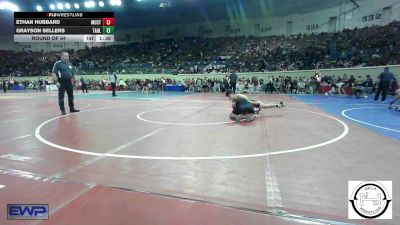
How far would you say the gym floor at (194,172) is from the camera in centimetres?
283

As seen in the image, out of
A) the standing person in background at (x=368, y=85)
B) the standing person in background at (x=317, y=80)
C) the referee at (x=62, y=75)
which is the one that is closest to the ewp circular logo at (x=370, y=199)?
the referee at (x=62, y=75)

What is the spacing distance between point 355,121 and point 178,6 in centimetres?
2845

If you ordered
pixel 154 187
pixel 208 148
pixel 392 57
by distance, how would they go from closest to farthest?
pixel 154 187 < pixel 208 148 < pixel 392 57

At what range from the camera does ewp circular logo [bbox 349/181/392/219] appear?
2795 mm

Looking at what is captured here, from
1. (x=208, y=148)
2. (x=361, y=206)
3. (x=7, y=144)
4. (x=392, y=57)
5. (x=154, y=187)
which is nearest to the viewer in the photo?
(x=361, y=206)

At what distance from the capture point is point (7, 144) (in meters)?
5.68

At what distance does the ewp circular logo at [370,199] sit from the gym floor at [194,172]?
0.10 metres

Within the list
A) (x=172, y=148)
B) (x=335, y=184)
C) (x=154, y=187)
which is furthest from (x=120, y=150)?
(x=335, y=184)

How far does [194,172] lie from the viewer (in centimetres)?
396

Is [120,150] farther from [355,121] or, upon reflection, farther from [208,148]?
[355,121]
